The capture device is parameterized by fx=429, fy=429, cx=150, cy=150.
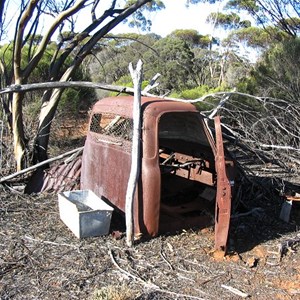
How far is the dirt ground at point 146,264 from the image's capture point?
150 inches

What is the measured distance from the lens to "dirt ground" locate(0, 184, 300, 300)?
3.82 metres

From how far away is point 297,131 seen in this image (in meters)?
7.99

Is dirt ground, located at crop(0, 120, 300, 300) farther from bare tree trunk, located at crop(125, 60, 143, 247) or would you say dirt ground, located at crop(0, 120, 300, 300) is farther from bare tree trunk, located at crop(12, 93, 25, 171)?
bare tree trunk, located at crop(12, 93, 25, 171)

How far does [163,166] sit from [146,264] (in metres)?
1.83

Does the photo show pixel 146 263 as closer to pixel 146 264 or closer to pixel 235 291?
pixel 146 264

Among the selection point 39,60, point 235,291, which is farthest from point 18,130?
point 235,291

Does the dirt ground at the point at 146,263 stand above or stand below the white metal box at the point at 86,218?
below

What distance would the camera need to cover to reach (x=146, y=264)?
170 inches

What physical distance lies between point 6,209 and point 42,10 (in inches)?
174

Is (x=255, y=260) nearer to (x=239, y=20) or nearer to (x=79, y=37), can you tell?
(x=79, y=37)

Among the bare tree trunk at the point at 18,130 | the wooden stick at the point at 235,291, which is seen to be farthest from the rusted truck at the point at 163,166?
the bare tree trunk at the point at 18,130

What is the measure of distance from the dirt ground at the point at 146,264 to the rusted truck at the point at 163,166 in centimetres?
28

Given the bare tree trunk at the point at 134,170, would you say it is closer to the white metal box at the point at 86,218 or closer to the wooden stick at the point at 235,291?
the white metal box at the point at 86,218

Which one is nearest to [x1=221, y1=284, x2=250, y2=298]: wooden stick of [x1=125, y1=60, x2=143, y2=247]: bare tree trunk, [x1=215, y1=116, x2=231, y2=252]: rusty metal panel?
[x1=215, y1=116, x2=231, y2=252]: rusty metal panel
